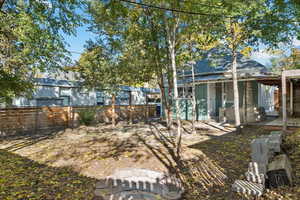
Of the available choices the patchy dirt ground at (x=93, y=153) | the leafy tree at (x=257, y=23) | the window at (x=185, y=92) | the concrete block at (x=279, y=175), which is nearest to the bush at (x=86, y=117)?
the patchy dirt ground at (x=93, y=153)

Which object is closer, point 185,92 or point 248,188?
point 248,188

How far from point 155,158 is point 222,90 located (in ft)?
25.9

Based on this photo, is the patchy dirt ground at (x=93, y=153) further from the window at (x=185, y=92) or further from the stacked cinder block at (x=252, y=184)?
the window at (x=185, y=92)

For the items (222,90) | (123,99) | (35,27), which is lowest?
(123,99)

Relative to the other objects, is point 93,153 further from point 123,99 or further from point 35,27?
point 123,99

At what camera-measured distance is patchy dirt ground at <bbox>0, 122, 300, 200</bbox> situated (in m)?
3.73

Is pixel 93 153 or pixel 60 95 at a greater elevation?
pixel 60 95

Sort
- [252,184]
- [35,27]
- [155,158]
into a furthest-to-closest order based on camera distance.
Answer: [155,158], [35,27], [252,184]

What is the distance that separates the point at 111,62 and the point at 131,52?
1366mm

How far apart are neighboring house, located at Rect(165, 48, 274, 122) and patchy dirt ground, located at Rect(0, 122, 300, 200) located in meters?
3.24

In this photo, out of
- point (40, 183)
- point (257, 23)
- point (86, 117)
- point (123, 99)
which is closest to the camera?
point (40, 183)

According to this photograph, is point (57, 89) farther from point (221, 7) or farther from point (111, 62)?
point (221, 7)

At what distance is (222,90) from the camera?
37.8ft

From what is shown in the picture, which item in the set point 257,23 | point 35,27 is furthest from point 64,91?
point 257,23
